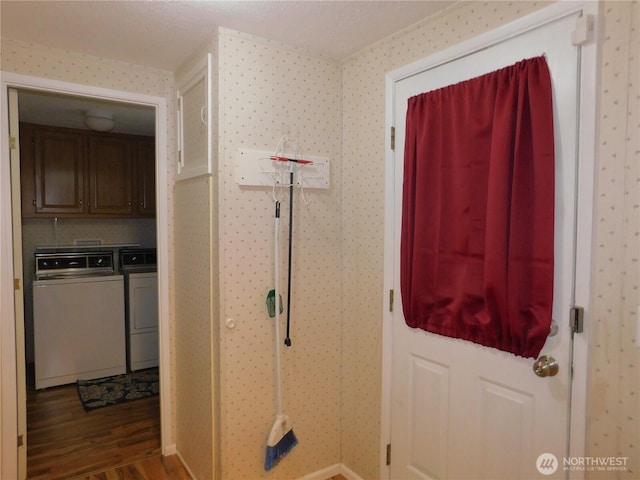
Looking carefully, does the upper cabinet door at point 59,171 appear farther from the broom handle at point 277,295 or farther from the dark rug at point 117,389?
the broom handle at point 277,295

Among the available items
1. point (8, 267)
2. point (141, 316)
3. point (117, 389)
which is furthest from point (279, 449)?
point (141, 316)

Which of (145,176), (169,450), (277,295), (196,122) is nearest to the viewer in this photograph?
(277,295)

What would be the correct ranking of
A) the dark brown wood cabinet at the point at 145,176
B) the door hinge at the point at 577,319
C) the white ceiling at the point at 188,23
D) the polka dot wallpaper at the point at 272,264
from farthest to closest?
the dark brown wood cabinet at the point at 145,176, the polka dot wallpaper at the point at 272,264, the white ceiling at the point at 188,23, the door hinge at the point at 577,319

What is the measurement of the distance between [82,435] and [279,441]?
1653mm

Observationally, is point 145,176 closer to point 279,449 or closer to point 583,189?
point 279,449

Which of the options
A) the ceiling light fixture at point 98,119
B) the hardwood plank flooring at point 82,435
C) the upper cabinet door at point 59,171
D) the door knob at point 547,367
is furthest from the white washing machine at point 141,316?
the door knob at point 547,367

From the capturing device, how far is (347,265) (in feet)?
7.66

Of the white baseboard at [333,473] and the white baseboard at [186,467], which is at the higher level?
Result: the white baseboard at [333,473]

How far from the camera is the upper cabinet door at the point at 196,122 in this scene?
6.68ft

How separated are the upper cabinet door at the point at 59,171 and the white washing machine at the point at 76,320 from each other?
0.48 meters

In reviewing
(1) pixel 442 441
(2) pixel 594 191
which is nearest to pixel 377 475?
(1) pixel 442 441

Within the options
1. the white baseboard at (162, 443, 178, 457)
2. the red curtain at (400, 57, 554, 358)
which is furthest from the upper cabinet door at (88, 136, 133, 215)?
the red curtain at (400, 57, 554, 358)

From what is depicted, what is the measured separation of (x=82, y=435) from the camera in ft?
9.47

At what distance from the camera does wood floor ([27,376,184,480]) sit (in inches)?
98.6
